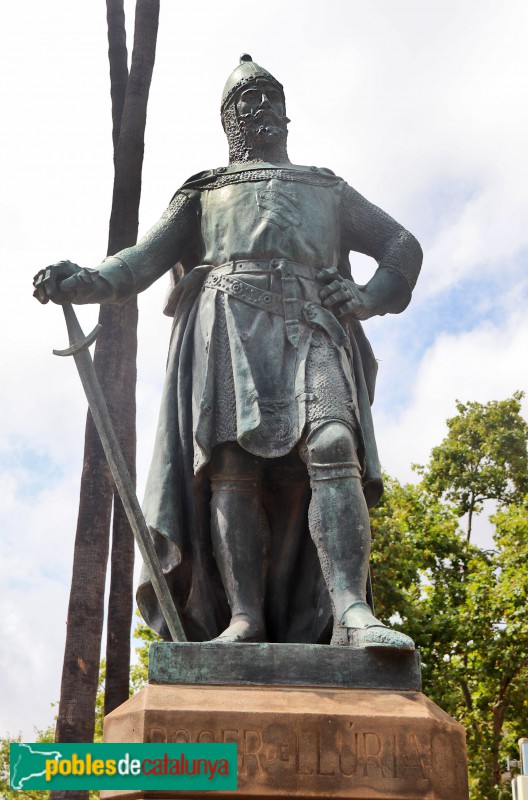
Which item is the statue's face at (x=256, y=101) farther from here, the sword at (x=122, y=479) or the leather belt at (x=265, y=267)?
the sword at (x=122, y=479)

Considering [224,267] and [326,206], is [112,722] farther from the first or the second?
[326,206]

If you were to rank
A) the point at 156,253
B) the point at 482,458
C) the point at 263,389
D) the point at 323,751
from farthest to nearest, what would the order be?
the point at 482,458 < the point at 156,253 < the point at 263,389 < the point at 323,751

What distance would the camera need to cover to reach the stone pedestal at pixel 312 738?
4.28m

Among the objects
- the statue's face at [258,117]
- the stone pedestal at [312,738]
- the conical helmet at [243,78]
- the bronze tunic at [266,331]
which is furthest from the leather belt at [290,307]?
the stone pedestal at [312,738]

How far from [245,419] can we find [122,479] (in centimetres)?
67

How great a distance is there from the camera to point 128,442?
12867 millimetres

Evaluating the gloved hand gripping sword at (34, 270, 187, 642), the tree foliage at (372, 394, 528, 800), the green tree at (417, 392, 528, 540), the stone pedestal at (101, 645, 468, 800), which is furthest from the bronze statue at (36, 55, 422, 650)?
the green tree at (417, 392, 528, 540)

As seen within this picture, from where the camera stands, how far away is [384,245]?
20.2ft

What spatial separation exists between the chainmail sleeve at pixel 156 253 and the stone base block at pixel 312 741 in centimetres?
228

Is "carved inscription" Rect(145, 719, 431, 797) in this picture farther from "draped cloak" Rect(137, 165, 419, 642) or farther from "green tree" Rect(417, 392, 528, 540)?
"green tree" Rect(417, 392, 528, 540)

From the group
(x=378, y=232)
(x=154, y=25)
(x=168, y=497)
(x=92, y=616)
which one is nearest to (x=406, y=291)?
(x=378, y=232)

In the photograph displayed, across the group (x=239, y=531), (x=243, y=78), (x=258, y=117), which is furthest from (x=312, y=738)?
(x=243, y=78)

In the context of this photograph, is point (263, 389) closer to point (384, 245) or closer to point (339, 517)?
point (339, 517)

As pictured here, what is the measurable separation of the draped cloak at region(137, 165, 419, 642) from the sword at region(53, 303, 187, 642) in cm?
18
